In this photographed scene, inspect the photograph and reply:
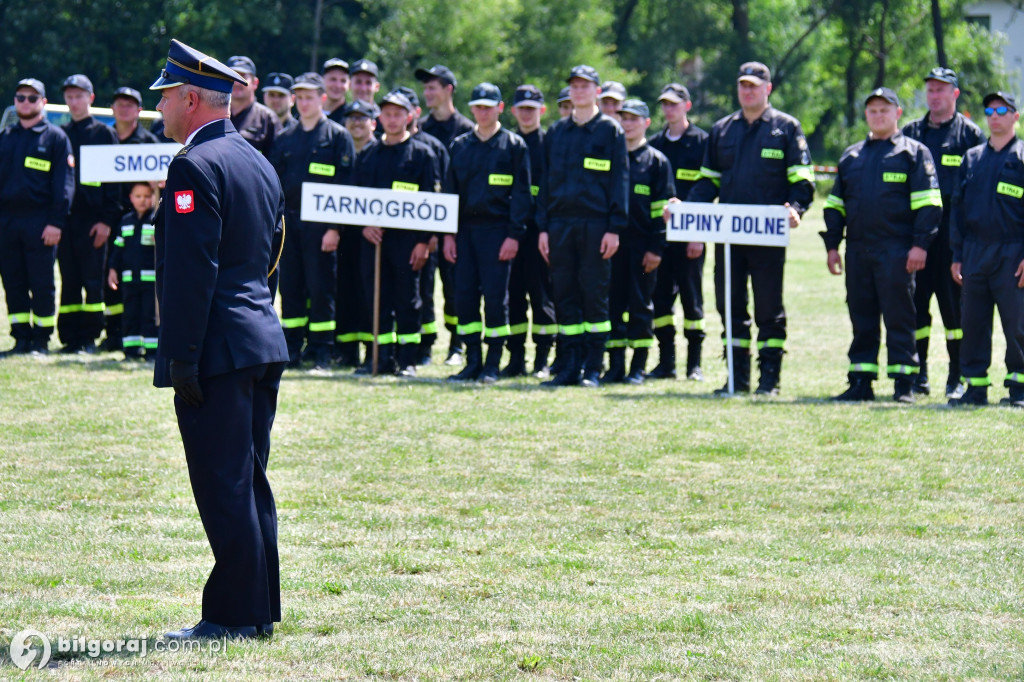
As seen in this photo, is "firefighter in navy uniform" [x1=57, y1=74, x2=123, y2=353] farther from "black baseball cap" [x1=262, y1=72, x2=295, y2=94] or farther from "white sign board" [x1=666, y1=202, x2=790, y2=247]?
"white sign board" [x1=666, y1=202, x2=790, y2=247]

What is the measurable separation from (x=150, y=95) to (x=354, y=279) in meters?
35.3

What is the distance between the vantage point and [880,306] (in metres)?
12.2

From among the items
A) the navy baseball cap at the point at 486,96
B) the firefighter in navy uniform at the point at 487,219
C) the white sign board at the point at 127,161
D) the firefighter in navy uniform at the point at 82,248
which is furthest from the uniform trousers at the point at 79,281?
the navy baseball cap at the point at 486,96

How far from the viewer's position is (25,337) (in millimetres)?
14438

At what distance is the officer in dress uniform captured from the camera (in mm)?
5414

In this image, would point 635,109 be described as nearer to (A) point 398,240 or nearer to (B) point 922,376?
(A) point 398,240

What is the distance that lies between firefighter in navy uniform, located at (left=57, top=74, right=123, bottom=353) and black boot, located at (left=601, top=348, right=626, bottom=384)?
517 cm

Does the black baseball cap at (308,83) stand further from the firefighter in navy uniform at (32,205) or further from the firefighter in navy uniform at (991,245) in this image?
the firefighter in navy uniform at (991,245)

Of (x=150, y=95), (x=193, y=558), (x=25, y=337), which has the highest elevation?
(x=150, y=95)

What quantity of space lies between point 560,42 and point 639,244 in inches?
1832

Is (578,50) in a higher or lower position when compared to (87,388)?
higher

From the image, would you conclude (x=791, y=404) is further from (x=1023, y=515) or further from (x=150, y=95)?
(x=150, y=95)

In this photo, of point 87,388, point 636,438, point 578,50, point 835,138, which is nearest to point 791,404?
point 636,438

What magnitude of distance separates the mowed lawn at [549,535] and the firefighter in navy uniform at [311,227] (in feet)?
5.33
